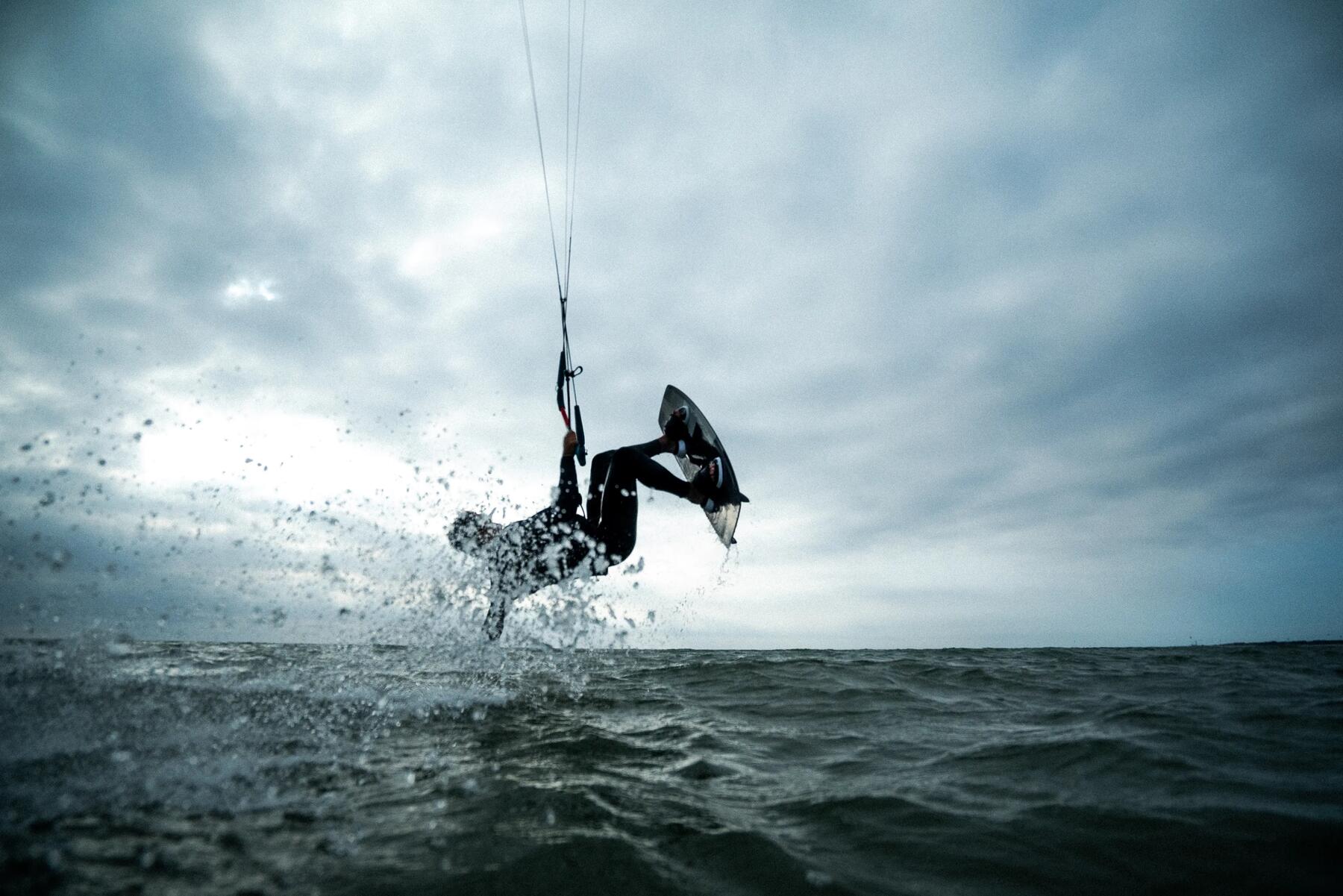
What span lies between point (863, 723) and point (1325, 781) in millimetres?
3075

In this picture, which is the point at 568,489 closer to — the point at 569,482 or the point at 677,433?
the point at 569,482

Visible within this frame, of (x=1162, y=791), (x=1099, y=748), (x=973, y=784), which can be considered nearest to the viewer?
(x=1162, y=791)

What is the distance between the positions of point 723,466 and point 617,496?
223 centimetres

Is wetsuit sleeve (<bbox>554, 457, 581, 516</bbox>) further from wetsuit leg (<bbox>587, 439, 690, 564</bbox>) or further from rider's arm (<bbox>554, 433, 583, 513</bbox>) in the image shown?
wetsuit leg (<bbox>587, 439, 690, 564</bbox>)

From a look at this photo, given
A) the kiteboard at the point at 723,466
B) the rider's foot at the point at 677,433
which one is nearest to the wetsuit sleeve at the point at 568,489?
the rider's foot at the point at 677,433

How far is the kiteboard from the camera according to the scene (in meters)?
9.64

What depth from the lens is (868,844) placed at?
2.97m

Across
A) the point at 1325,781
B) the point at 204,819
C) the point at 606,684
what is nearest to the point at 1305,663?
the point at 1325,781

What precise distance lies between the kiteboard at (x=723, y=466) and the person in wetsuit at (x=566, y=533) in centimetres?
156

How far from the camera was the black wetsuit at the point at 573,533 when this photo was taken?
7691 millimetres

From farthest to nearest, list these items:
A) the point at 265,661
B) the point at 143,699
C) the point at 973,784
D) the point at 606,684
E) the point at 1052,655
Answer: the point at 1052,655 < the point at 265,661 < the point at 606,684 < the point at 143,699 < the point at 973,784

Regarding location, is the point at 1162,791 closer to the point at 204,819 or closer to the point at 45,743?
the point at 204,819

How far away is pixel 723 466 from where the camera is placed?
9617 millimetres

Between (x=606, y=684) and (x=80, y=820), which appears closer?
(x=80, y=820)
